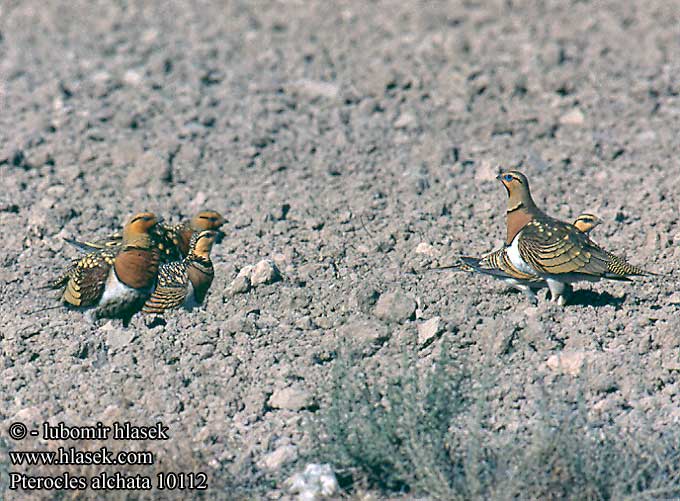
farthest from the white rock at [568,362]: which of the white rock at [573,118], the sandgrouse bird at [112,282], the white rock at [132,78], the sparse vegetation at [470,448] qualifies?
→ the white rock at [132,78]

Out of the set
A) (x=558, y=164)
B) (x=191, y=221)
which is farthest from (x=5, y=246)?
(x=558, y=164)

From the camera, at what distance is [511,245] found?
6121mm

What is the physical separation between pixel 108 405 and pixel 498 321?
1.97 metres

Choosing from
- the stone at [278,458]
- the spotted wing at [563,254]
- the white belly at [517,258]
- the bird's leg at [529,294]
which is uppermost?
Result: the spotted wing at [563,254]

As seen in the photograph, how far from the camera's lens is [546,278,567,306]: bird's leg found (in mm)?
6020

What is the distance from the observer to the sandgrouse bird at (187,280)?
613cm

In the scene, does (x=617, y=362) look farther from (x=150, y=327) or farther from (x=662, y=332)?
(x=150, y=327)

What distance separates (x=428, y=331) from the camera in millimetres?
5961

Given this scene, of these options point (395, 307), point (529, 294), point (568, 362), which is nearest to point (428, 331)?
point (395, 307)

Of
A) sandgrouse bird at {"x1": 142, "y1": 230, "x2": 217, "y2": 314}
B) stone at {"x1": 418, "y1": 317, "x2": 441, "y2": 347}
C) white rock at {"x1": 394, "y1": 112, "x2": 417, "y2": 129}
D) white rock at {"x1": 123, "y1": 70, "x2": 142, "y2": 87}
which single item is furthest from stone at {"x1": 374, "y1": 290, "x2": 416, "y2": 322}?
white rock at {"x1": 123, "y1": 70, "x2": 142, "y2": 87}

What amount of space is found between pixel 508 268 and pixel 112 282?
204 centimetres

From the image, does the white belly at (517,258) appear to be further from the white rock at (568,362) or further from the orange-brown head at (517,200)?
the white rock at (568,362)

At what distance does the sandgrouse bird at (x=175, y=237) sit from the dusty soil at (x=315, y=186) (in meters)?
0.19

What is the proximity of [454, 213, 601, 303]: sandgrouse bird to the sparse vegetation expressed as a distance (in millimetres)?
812
